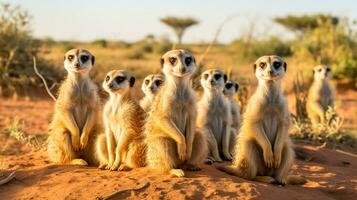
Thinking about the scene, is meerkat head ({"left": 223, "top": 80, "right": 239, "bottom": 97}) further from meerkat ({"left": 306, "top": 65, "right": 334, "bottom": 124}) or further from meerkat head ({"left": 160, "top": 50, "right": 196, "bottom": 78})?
meerkat ({"left": 306, "top": 65, "right": 334, "bottom": 124})

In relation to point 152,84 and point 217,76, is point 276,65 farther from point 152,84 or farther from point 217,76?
point 152,84

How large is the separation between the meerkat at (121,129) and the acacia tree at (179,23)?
33768 millimetres

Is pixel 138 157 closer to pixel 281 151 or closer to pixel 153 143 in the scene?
pixel 153 143

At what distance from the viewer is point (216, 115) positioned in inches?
276

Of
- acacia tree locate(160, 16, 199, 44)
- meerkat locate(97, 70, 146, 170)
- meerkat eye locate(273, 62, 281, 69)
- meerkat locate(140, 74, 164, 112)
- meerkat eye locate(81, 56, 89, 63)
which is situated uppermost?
acacia tree locate(160, 16, 199, 44)

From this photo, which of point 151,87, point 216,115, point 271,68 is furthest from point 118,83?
point 216,115

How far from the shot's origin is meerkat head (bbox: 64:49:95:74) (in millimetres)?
5754

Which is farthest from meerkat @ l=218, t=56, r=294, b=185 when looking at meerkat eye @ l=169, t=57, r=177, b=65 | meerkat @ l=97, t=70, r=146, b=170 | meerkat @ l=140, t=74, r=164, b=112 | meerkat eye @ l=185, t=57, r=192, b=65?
meerkat @ l=140, t=74, r=164, b=112

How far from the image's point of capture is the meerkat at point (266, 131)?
5137 mm

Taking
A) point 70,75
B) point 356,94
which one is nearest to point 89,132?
point 70,75

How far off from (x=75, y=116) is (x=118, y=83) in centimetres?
65

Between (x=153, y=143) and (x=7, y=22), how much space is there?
1068 centimetres

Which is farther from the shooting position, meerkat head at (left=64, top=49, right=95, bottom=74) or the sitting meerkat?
the sitting meerkat

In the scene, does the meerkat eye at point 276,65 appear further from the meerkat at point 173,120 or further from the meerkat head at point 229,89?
the meerkat head at point 229,89
